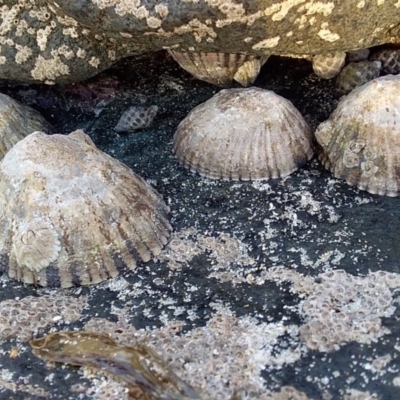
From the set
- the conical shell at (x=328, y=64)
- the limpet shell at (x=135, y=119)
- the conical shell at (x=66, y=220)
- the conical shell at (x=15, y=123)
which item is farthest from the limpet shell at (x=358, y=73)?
the conical shell at (x=15, y=123)

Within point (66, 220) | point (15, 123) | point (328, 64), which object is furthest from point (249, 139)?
point (15, 123)

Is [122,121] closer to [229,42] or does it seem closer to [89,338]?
[229,42]

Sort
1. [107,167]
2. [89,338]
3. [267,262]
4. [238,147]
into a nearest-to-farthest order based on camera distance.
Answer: [89,338]
[267,262]
[107,167]
[238,147]

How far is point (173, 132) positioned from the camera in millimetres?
2592

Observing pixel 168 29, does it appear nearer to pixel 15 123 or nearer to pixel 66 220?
pixel 66 220

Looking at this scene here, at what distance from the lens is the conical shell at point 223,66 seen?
248cm

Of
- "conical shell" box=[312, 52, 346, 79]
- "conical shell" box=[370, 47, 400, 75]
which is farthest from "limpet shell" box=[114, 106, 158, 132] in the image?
"conical shell" box=[370, 47, 400, 75]

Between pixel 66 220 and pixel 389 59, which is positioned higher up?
pixel 389 59

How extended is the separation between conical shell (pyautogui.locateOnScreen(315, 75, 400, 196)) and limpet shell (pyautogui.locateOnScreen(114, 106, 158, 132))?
0.83 metres

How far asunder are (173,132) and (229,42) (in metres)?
0.57

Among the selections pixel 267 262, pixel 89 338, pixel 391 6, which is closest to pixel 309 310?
pixel 267 262

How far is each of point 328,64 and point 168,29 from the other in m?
0.79

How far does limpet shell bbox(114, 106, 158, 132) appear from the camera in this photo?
261cm

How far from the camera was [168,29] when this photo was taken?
6.77 ft
